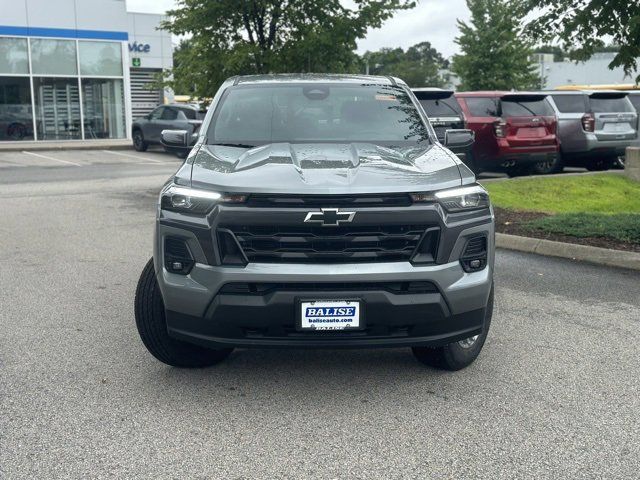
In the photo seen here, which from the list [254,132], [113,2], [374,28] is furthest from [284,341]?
[113,2]

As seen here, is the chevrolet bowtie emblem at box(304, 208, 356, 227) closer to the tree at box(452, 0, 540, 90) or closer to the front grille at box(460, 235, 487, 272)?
the front grille at box(460, 235, 487, 272)

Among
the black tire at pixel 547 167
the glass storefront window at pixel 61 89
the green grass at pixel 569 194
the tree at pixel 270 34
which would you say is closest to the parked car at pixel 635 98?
the black tire at pixel 547 167

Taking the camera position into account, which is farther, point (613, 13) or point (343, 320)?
point (613, 13)

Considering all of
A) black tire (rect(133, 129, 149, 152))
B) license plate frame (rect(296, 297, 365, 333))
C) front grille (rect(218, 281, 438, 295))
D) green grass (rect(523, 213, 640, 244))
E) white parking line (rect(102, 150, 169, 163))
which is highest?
front grille (rect(218, 281, 438, 295))

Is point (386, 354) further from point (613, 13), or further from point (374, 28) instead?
point (374, 28)

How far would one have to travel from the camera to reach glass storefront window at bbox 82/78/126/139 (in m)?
31.0

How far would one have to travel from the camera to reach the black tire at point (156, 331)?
4523 mm

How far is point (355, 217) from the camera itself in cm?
402

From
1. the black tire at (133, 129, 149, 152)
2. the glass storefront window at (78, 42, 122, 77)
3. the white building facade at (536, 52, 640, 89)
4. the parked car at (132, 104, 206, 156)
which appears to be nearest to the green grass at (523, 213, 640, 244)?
the parked car at (132, 104, 206, 156)

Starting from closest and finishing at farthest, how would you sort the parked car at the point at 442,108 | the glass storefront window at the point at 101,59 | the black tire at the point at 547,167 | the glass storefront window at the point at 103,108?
the parked car at the point at 442,108, the black tire at the point at 547,167, the glass storefront window at the point at 101,59, the glass storefront window at the point at 103,108

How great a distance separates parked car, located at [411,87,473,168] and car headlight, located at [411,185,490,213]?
10.5 m

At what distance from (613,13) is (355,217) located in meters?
5.61

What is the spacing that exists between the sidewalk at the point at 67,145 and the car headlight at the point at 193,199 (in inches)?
971

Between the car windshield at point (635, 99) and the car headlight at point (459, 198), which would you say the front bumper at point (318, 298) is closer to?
the car headlight at point (459, 198)
